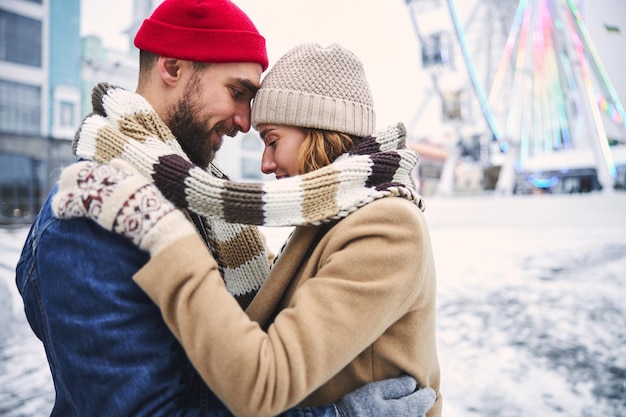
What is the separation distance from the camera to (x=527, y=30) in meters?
22.0

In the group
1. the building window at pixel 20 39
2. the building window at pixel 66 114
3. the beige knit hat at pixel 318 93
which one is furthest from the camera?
the building window at pixel 66 114

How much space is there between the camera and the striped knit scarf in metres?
0.96

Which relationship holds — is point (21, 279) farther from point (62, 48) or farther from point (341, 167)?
point (62, 48)

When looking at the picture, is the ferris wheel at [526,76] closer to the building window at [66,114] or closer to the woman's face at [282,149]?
the building window at [66,114]

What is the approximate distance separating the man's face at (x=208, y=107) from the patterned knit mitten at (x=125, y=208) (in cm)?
53

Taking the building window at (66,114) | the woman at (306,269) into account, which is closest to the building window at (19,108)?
the building window at (66,114)

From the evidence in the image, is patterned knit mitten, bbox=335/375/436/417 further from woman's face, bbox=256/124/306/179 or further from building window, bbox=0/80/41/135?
building window, bbox=0/80/41/135

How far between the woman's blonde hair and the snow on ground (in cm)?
173

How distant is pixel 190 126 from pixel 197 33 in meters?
0.30

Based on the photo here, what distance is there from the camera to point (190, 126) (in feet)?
4.48

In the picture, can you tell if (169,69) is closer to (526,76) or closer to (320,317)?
(320,317)

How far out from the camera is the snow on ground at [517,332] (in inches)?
96.6

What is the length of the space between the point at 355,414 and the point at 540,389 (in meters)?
2.27

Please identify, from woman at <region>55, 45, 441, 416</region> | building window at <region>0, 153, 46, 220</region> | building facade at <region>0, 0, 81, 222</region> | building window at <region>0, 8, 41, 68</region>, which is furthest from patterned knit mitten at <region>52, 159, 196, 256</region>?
building window at <region>0, 8, 41, 68</region>
